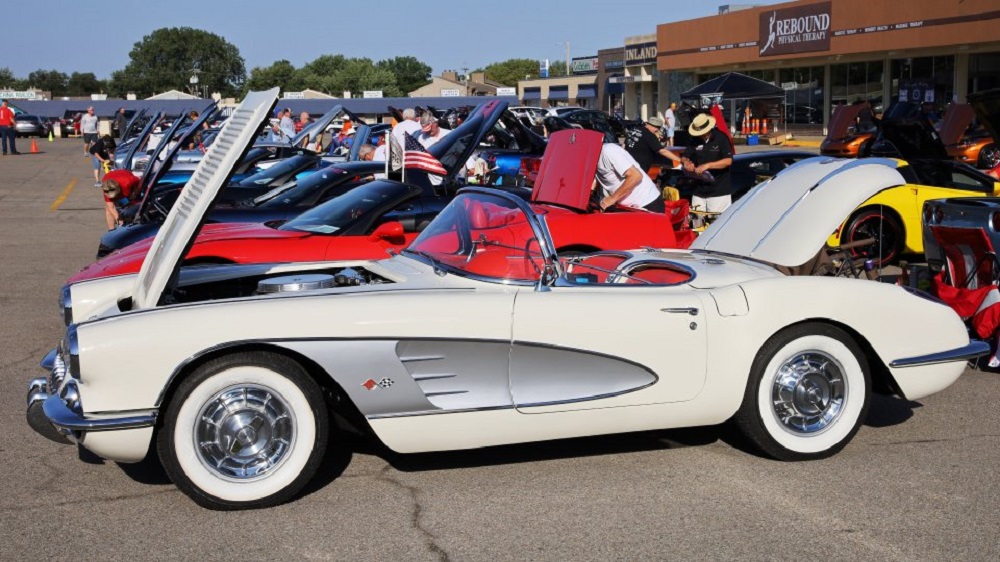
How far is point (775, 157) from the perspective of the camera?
13.7m

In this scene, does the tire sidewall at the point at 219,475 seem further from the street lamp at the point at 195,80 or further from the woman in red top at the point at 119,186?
the street lamp at the point at 195,80

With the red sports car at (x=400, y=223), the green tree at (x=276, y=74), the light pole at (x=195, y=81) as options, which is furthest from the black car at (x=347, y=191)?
the green tree at (x=276, y=74)

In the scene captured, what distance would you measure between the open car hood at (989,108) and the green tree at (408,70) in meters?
122

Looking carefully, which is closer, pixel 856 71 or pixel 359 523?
pixel 359 523

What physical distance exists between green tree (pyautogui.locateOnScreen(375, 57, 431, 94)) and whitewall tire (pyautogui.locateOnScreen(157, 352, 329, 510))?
12578 cm

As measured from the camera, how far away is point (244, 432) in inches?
175

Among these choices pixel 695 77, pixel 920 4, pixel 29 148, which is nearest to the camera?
pixel 920 4

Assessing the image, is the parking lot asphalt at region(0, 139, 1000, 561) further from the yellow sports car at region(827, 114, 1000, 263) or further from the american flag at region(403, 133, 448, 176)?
the yellow sports car at region(827, 114, 1000, 263)

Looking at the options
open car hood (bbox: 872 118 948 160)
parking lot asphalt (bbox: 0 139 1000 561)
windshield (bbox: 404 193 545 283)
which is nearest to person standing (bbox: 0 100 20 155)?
open car hood (bbox: 872 118 948 160)

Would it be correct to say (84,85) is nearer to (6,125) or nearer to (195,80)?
(195,80)

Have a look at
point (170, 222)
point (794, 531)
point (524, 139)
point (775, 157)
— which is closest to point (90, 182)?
point (524, 139)

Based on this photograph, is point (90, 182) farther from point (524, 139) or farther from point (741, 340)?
point (741, 340)

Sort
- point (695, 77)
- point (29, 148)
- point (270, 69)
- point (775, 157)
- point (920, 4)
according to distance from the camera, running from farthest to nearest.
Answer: point (270, 69) < point (695, 77) < point (29, 148) < point (920, 4) < point (775, 157)

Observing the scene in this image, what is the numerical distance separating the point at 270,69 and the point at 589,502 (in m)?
118
